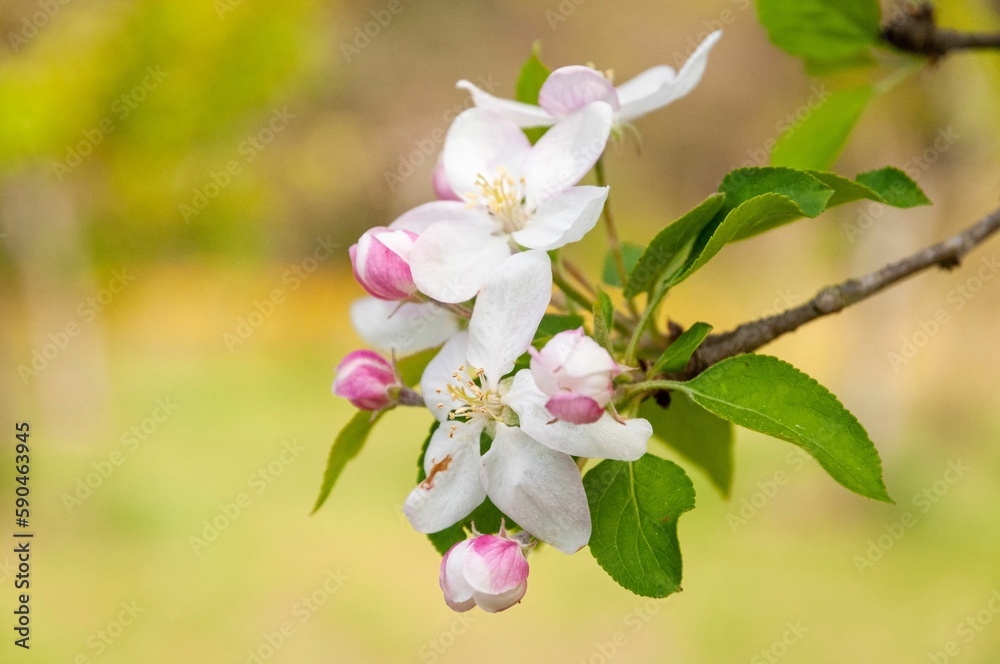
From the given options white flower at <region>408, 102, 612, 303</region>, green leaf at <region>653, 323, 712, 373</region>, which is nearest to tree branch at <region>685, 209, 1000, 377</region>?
green leaf at <region>653, 323, 712, 373</region>

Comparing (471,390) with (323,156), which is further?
(323,156)

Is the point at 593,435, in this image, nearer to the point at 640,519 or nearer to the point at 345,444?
the point at 640,519

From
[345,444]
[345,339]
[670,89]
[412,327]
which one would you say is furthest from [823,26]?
[345,339]

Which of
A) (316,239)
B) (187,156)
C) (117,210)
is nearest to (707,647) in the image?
(187,156)

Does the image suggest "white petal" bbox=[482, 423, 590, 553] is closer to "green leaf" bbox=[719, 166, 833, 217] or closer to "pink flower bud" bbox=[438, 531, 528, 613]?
"pink flower bud" bbox=[438, 531, 528, 613]

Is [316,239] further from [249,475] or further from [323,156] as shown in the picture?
[249,475]

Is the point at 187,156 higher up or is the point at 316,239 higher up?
the point at 187,156
